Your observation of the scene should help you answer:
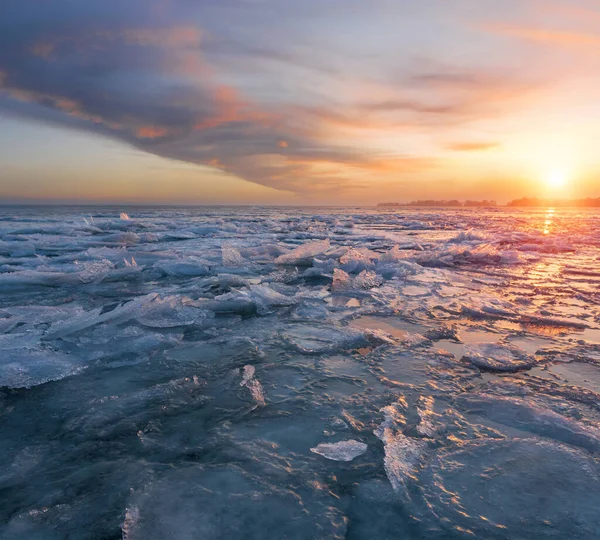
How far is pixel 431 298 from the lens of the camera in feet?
16.7

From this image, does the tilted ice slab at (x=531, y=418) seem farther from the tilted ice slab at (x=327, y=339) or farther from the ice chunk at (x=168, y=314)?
the ice chunk at (x=168, y=314)

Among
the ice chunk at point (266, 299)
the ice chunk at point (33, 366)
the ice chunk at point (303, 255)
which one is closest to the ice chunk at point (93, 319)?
the ice chunk at point (33, 366)

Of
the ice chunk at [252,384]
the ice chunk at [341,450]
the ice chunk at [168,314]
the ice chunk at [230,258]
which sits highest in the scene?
the ice chunk at [230,258]

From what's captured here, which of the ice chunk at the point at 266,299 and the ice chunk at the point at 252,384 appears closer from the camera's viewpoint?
the ice chunk at the point at 252,384

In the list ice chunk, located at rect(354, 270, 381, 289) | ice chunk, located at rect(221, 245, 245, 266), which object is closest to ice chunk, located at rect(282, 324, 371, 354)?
ice chunk, located at rect(354, 270, 381, 289)

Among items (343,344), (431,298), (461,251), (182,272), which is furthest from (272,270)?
(461,251)

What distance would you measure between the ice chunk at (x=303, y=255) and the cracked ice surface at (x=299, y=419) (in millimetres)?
3414

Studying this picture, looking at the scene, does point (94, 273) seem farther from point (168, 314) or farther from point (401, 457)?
point (401, 457)

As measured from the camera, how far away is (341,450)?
191 cm

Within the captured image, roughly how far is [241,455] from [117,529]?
0.60 meters

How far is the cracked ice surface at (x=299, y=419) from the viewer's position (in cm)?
152

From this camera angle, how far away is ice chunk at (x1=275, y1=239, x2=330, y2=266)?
8.23m

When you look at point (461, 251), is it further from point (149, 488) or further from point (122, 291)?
point (149, 488)

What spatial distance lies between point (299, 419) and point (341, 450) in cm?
36
